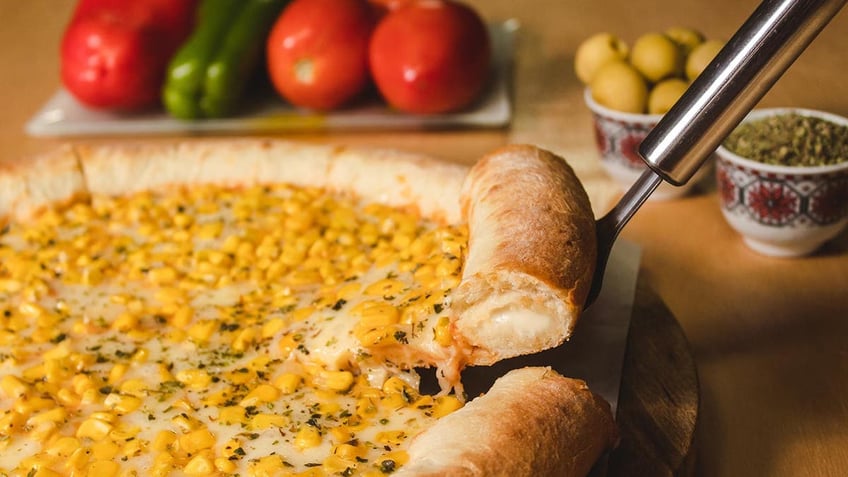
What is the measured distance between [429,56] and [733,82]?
1.49m

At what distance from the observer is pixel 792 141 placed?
211cm

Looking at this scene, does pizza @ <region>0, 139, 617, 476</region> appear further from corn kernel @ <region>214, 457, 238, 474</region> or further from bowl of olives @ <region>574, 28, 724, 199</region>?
bowl of olives @ <region>574, 28, 724, 199</region>

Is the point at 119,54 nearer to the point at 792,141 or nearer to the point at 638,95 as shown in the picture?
the point at 638,95

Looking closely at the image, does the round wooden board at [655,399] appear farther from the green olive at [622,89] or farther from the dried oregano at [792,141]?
the green olive at [622,89]

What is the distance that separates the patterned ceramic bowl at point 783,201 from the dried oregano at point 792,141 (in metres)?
0.04

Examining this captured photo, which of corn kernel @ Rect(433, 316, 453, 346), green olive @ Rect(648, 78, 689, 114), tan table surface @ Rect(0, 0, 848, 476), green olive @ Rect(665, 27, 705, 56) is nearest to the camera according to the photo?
corn kernel @ Rect(433, 316, 453, 346)

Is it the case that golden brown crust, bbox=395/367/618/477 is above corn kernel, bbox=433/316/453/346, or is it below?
below

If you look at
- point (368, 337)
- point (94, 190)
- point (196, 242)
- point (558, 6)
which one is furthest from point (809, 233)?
point (558, 6)

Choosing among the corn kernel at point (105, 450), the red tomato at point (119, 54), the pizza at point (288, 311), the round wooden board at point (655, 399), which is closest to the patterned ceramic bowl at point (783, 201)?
the round wooden board at point (655, 399)

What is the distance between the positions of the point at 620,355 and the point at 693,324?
0.37 metres

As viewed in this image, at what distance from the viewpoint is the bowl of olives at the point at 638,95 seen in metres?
2.45

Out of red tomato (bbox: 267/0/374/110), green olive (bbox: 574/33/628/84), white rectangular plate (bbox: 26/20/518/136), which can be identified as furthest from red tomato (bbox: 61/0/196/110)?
green olive (bbox: 574/33/628/84)

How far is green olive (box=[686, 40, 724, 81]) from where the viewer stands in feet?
8.04

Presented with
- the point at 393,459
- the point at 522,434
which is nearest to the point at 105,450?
the point at 393,459
